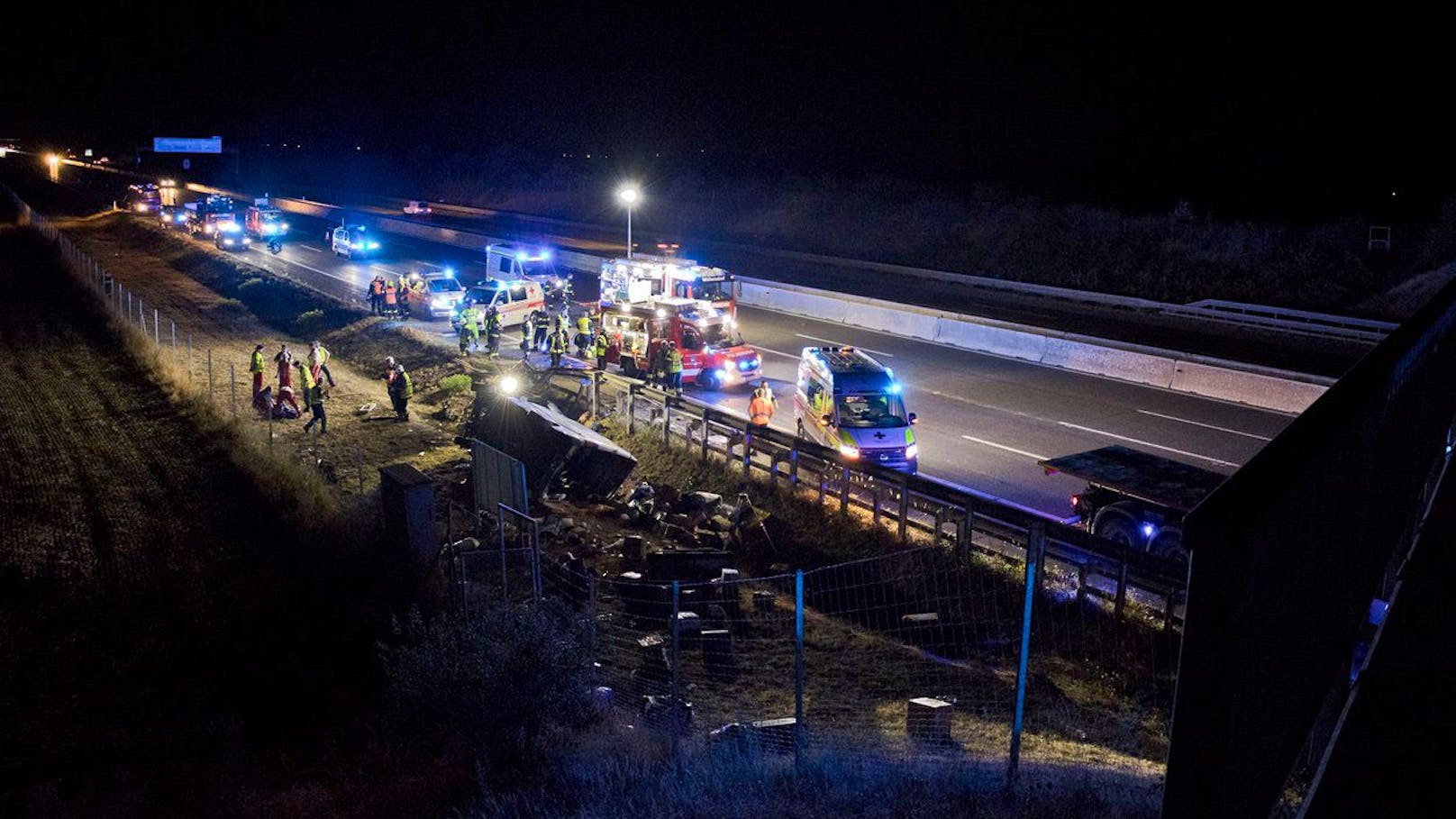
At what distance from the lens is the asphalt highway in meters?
19.3

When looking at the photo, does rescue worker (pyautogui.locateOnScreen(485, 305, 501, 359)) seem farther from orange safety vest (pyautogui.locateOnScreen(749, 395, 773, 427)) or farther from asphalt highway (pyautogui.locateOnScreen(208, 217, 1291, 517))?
orange safety vest (pyautogui.locateOnScreen(749, 395, 773, 427))

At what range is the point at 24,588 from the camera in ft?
44.8

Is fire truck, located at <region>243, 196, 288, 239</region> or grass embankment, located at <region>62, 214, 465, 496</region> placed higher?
fire truck, located at <region>243, 196, 288, 239</region>

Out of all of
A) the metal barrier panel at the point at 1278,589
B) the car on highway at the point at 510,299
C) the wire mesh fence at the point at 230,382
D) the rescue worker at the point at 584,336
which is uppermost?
the metal barrier panel at the point at 1278,589

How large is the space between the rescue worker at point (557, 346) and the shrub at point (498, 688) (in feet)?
54.5

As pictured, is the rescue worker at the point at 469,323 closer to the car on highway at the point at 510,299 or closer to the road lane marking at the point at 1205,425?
the car on highway at the point at 510,299

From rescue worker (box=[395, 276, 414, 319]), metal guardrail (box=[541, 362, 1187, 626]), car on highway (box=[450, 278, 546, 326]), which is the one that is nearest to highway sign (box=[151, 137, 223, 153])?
rescue worker (box=[395, 276, 414, 319])

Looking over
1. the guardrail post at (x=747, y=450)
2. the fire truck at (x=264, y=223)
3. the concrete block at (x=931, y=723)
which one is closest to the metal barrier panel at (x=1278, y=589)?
the concrete block at (x=931, y=723)

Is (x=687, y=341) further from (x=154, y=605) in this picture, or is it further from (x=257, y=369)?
(x=154, y=605)

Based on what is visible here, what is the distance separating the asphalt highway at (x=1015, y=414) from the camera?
19.3m

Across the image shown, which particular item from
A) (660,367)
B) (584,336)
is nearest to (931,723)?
(660,367)

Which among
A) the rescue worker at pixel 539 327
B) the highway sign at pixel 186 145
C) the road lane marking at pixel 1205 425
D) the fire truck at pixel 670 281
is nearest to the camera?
the road lane marking at pixel 1205 425

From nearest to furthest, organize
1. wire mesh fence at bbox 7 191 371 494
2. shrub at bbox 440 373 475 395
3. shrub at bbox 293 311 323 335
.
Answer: wire mesh fence at bbox 7 191 371 494, shrub at bbox 440 373 475 395, shrub at bbox 293 311 323 335

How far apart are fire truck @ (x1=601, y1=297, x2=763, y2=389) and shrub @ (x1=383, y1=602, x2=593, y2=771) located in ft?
53.1
